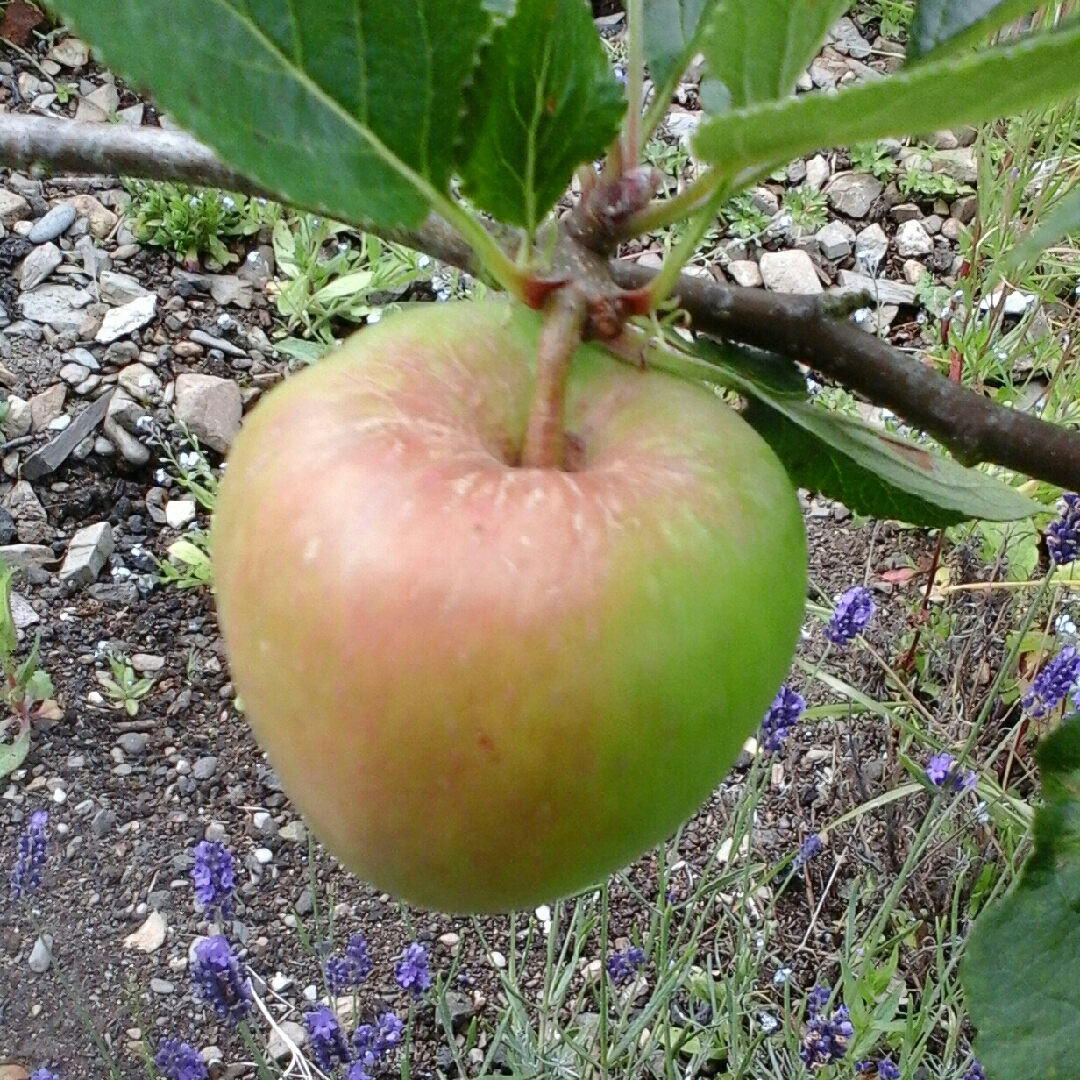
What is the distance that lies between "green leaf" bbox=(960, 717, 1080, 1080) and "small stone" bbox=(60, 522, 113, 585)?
3.96ft

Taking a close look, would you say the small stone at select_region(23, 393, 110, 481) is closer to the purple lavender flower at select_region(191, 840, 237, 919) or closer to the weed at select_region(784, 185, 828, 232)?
the purple lavender flower at select_region(191, 840, 237, 919)

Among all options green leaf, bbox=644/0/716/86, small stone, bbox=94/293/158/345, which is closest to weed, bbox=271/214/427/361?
small stone, bbox=94/293/158/345

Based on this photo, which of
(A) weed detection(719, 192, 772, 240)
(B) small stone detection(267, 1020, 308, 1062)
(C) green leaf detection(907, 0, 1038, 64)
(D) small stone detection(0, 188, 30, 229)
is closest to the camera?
(C) green leaf detection(907, 0, 1038, 64)

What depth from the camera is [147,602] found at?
1.49 m

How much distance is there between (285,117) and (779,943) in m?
1.13

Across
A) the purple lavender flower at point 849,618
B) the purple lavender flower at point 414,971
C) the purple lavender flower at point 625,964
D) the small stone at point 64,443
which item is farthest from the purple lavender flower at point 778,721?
the small stone at point 64,443

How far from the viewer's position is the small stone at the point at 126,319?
5.58 ft

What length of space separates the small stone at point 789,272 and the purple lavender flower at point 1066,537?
0.93 metres

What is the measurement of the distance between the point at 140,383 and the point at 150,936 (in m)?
0.73

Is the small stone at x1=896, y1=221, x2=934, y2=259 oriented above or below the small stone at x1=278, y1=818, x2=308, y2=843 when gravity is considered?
above

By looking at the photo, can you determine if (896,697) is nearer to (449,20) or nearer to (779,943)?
(779,943)

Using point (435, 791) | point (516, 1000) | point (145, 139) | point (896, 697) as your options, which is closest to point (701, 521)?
point (435, 791)

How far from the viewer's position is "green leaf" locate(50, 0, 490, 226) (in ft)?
1.00

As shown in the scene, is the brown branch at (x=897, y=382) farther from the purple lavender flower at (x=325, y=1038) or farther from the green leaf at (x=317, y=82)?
the purple lavender flower at (x=325, y=1038)
